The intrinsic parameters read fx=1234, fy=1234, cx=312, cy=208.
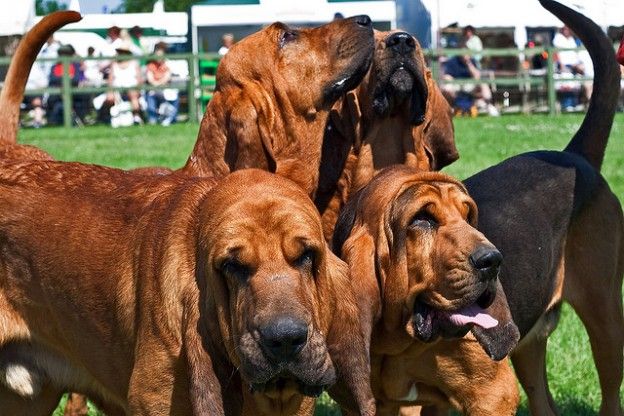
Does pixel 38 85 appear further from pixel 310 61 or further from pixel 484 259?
pixel 484 259

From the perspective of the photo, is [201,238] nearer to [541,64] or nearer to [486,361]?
[486,361]

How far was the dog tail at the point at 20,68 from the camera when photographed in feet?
19.4

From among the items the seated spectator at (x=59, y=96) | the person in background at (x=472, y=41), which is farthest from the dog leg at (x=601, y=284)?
the person in background at (x=472, y=41)

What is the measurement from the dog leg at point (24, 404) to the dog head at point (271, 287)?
4.83 ft

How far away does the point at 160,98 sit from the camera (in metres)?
28.9

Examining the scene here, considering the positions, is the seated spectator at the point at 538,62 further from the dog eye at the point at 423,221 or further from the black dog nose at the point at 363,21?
the dog eye at the point at 423,221

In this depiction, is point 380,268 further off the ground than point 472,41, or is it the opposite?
point 380,268

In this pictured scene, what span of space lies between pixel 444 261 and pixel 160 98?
972 inches

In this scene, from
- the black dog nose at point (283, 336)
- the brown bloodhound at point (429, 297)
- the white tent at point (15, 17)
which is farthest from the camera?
the white tent at point (15, 17)

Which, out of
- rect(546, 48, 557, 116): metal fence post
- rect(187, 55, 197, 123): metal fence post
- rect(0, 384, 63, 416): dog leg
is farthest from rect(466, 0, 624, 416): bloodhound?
rect(546, 48, 557, 116): metal fence post

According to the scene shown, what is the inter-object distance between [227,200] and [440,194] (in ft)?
3.48

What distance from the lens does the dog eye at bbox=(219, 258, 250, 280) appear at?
4008 millimetres

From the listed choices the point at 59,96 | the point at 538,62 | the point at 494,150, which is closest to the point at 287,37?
the point at 494,150

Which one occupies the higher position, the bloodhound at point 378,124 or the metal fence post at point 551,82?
the bloodhound at point 378,124
